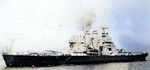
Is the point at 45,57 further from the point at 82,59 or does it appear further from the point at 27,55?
the point at 82,59

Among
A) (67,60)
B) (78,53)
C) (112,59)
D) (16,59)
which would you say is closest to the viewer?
(16,59)

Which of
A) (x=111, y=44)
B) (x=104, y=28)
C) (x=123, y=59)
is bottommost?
(x=123, y=59)

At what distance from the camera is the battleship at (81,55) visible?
40.4 meters

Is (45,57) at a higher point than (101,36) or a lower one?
lower

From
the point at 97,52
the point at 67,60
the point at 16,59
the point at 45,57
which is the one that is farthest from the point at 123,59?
the point at 16,59

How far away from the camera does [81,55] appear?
46.7 meters

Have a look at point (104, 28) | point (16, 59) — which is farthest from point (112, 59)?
point (16, 59)

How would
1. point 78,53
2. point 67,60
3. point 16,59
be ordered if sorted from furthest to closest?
point 78,53 → point 67,60 → point 16,59

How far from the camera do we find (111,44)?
177 feet

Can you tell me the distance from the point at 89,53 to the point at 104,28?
798cm

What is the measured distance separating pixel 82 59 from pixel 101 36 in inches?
389

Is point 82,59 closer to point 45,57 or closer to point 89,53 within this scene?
point 89,53

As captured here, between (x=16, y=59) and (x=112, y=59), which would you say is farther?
(x=112, y=59)

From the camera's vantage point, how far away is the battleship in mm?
40438
